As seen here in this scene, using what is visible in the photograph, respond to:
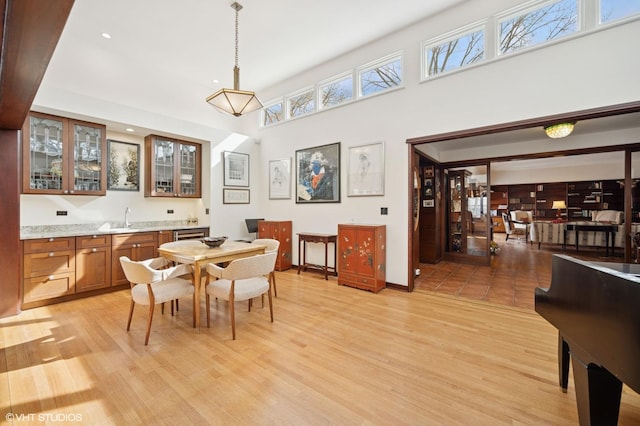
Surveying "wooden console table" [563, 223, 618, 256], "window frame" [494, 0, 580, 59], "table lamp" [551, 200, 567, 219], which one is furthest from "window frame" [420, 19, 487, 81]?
"table lamp" [551, 200, 567, 219]

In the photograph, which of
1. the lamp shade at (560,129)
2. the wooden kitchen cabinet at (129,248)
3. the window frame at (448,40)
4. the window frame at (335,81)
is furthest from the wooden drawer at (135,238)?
the lamp shade at (560,129)

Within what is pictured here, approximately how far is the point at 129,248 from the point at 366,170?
159 inches

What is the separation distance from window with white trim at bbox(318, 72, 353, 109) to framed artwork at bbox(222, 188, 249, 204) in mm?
2451

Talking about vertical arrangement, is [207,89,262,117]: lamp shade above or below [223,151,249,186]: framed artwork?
above

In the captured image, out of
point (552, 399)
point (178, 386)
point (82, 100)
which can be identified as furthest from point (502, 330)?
point (82, 100)

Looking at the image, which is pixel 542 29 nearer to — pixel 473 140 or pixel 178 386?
pixel 473 140

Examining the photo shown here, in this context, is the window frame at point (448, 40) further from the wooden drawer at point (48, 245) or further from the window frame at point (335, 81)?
the wooden drawer at point (48, 245)

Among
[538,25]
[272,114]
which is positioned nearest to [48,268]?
[272,114]

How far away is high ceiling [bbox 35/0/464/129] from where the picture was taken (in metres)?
3.48

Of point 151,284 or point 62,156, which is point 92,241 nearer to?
point 62,156

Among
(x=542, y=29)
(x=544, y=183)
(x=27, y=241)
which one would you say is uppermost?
(x=542, y=29)

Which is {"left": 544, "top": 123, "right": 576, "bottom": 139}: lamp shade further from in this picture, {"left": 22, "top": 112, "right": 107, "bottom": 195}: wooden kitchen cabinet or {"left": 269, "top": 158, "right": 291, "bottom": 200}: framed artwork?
{"left": 22, "top": 112, "right": 107, "bottom": 195}: wooden kitchen cabinet

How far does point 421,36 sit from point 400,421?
4625 mm

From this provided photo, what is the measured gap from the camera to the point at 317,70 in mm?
5148
